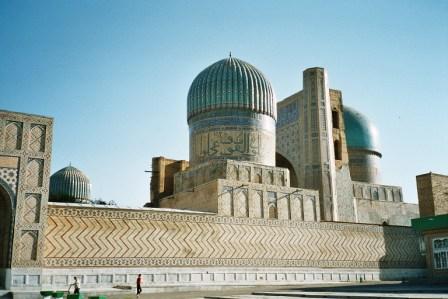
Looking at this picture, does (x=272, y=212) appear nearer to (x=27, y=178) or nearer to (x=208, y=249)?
(x=208, y=249)

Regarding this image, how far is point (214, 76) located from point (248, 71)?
138 centimetres

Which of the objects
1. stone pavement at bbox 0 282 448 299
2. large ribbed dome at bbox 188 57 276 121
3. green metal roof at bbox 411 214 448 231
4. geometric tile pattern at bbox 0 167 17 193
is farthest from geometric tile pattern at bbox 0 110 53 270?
green metal roof at bbox 411 214 448 231

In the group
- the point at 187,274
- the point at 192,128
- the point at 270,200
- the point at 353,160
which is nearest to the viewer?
the point at 187,274

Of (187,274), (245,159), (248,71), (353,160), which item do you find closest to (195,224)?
(187,274)

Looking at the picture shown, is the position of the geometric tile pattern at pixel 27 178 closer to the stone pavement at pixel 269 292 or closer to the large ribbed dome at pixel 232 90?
the stone pavement at pixel 269 292

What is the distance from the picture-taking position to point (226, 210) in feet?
50.3

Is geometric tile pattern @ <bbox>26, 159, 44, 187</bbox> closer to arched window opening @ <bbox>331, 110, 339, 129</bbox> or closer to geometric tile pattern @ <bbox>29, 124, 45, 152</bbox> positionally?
geometric tile pattern @ <bbox>29, 124, 45, 152</bbox>

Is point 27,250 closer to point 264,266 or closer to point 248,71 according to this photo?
point 264,266

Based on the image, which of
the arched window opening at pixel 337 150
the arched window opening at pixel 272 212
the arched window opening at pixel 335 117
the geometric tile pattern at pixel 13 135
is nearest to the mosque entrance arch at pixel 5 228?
the geometric tile pattern at pixel 13 135

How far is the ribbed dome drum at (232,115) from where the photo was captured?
18.1 meters

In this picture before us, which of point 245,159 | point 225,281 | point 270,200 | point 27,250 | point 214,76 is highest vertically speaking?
point 214,76

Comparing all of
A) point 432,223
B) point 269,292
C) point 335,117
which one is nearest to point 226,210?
point 269,292

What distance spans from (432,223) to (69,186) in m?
15.7

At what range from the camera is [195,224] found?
46.7ft
